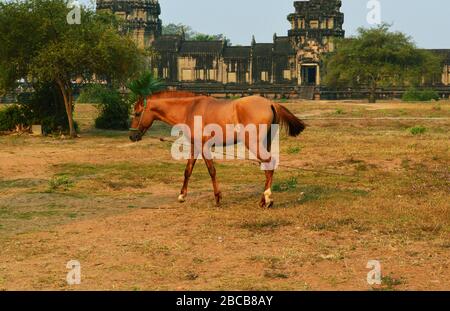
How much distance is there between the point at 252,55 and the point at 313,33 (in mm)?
8162

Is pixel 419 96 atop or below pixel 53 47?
below

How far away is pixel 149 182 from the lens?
14625 millimetres

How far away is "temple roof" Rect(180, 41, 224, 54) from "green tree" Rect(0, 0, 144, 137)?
5781cm

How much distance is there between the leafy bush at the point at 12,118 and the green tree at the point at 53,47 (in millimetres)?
1445

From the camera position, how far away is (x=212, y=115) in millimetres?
11570

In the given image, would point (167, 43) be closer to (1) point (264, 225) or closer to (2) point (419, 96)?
(2) point (419, 96)

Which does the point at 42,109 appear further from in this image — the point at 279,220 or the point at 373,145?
the point at 279,220

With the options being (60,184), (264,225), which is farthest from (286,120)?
(60,184)

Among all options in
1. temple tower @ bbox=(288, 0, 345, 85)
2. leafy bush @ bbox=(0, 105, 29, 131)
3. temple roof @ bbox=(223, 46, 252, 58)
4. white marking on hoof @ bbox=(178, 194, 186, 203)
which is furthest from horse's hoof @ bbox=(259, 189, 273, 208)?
temple roof @ bbox=(223, 46, 252, 58)

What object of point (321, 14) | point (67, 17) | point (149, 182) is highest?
point (321, 14)

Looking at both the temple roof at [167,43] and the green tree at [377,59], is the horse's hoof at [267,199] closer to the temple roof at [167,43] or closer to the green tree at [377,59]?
the green tree at [377,59]

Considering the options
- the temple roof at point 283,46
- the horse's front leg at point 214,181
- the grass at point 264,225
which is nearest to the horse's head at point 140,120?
the horse's front leg at point 214,181
